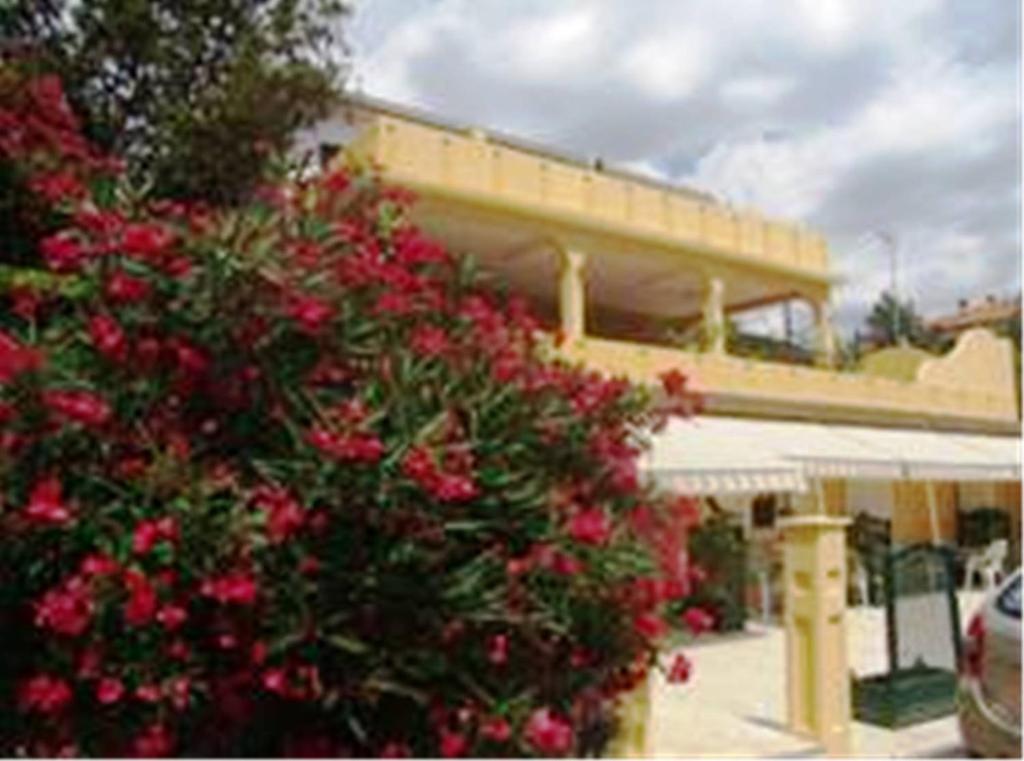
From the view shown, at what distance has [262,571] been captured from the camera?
6141 millimetres

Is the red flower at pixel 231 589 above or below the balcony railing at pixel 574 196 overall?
below

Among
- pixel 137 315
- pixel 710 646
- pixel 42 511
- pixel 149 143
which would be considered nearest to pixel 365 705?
pixel 42 511

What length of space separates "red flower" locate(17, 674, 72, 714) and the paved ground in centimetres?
571

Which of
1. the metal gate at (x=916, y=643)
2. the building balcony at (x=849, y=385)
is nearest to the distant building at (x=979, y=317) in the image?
the building balcony at (x=849, y=385)

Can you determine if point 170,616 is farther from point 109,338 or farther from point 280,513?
point 109,338

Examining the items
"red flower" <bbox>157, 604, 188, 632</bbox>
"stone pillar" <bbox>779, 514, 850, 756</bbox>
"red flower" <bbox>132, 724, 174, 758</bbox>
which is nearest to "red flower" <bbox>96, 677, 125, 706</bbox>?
"red flower" <bbox>132, 724, 174, 758</bbox>

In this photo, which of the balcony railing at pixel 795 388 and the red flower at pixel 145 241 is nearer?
the red flower at pixel 145 241

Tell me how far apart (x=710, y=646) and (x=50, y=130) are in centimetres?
1277

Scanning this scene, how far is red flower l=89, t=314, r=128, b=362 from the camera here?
21.6 ft

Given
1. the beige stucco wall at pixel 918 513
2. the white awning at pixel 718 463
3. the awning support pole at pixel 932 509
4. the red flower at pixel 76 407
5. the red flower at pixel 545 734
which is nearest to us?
the red flower at pixel 76 407

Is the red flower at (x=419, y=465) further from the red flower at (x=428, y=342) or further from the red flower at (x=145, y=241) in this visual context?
the red flower at (x=145, y=241)

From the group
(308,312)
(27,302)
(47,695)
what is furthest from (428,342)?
(47,695)

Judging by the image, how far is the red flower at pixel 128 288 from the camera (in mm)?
6699

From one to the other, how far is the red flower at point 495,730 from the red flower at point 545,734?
4.7 inches
